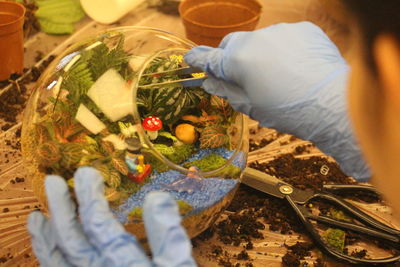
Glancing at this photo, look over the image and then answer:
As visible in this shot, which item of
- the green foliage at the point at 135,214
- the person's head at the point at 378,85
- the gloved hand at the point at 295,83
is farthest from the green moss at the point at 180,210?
the person's head at the point at 378,85

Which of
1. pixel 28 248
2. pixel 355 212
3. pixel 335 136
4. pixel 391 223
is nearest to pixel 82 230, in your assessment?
pixel 28 248

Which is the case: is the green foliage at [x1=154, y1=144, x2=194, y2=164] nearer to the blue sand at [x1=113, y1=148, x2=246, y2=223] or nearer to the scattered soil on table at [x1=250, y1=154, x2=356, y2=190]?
the blue sand at [x1=113, y1=148, x2=246, y2=223]

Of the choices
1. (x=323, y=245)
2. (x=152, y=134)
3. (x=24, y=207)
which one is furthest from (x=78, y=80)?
(x=323, y=245)

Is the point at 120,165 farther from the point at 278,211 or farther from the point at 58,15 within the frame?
the point at 58,15

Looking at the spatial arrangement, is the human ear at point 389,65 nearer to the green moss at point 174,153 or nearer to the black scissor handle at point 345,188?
the green moss at point 174,153

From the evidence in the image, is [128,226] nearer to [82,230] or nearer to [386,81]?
[82,230]

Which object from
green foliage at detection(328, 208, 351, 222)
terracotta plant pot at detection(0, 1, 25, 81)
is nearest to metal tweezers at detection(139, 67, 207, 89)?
green foliage at detection(328, 208, 351, 222)
